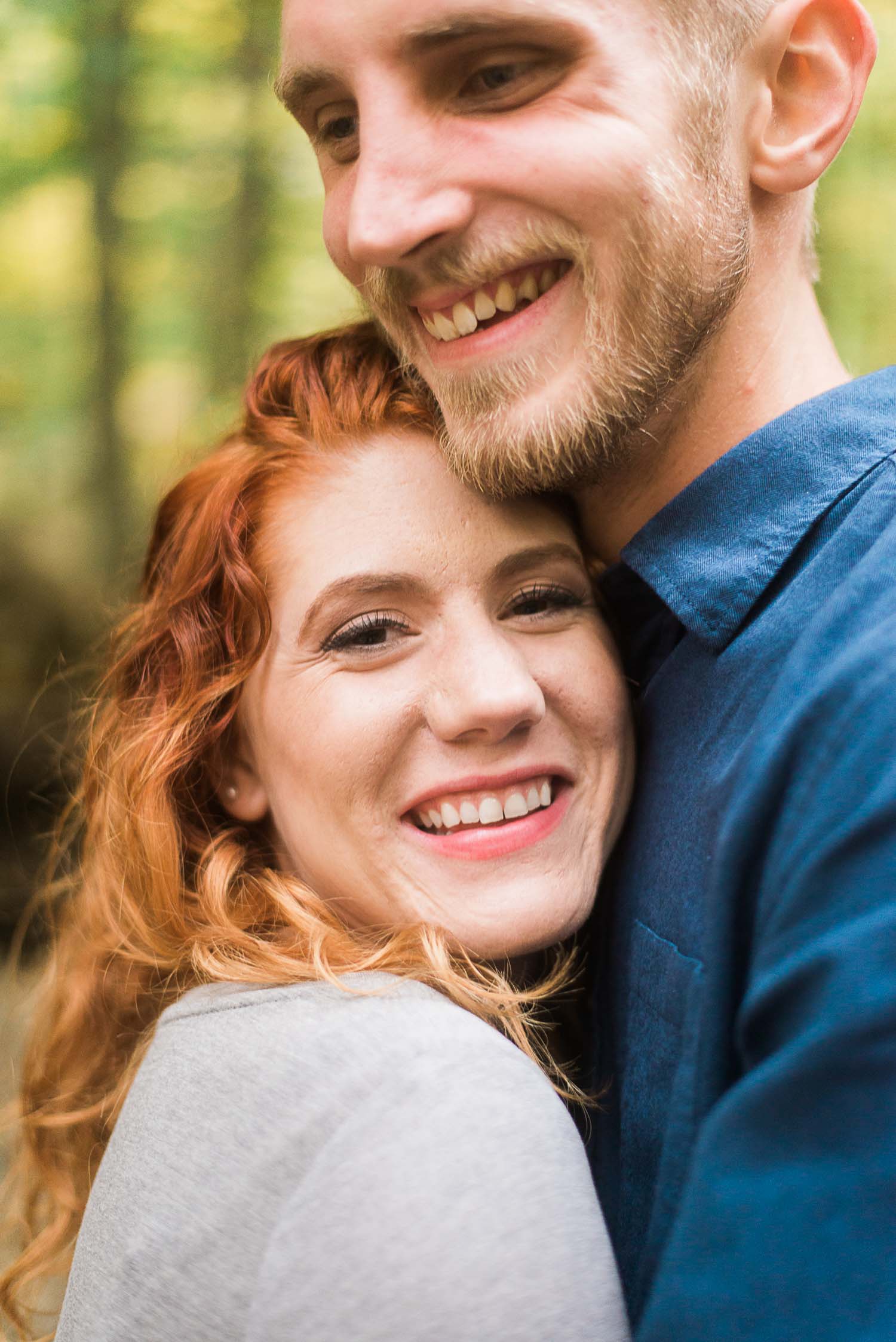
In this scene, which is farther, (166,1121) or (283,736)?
(283,736)

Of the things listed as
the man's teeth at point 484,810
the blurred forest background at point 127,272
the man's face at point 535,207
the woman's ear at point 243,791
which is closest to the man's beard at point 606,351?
the man's face at point 535,207

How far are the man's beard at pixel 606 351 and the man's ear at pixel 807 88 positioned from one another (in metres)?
0.08

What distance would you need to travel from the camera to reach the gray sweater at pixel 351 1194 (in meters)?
0.97

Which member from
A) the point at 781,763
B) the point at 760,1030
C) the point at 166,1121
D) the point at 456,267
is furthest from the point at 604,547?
the point at 166,1121

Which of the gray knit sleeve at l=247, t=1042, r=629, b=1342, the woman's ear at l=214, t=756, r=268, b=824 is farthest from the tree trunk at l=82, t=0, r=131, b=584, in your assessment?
the gray knit sleeve at l=247, t=1042, r=629, b=1342

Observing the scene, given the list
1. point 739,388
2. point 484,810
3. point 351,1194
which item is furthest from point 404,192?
point 351,1194

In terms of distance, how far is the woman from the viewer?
1.00 meters

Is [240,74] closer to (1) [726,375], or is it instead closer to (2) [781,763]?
(1) [726,375]

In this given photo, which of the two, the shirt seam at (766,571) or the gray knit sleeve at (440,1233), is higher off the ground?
the shirt seam at (766,571)

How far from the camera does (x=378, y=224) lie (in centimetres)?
135

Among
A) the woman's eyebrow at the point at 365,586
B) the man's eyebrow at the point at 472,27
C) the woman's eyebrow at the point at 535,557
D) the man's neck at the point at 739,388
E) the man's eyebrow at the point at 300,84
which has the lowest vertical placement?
the woman's eyebrow at the point at 535,557

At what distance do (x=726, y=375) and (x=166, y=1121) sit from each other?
1.08m

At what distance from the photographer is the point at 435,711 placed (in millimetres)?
1392

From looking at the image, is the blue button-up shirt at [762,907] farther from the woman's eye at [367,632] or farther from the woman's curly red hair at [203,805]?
the woman's eye at [367,632]
